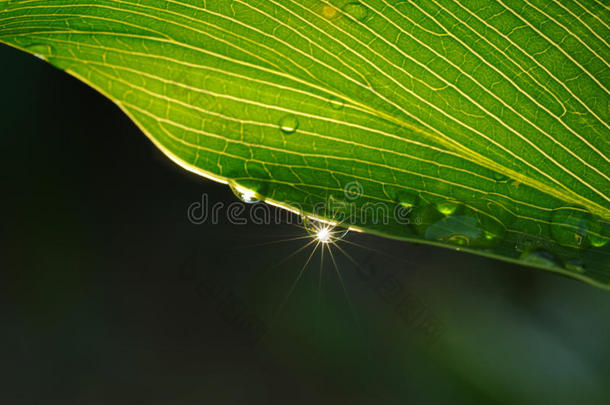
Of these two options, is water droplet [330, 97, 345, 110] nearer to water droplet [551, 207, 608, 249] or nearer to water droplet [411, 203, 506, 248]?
water droplet [411, 203, 506, 248]

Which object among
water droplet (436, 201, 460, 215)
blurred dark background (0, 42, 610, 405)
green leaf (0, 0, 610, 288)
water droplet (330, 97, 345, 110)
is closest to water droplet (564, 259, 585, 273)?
green leaf (0, 0, 610, 288)

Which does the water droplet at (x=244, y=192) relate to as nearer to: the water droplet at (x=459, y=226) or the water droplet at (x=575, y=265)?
the water droplet at (x=459, y=226)

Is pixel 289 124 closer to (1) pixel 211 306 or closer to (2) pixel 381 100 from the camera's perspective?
(2) pixel 381 100

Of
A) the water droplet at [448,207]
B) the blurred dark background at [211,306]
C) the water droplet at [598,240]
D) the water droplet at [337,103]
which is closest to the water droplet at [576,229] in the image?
the water droplet at [598,240]

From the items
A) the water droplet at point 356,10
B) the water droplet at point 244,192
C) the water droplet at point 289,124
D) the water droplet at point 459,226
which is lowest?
the water droplet at point 244,192

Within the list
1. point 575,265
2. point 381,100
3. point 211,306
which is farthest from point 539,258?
point 211,306

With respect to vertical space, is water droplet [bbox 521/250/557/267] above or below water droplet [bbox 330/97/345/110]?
below

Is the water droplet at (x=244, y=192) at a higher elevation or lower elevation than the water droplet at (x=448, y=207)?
lower
